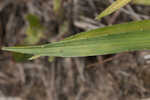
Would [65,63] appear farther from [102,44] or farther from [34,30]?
[102,44]

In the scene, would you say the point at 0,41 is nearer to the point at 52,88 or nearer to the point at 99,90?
the point at 52,88

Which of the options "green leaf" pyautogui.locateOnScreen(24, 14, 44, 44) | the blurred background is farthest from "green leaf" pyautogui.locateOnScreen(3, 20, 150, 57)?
"green leaf" pyautogui.locateOnScreen(24, 14, 44, 44)

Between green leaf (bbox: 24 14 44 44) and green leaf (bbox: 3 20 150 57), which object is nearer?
green leaf (bbox: 3 20 150 57)

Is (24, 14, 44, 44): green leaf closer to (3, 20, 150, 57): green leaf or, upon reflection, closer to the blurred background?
the blurred background

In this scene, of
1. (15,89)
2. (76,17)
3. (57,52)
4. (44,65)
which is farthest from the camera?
(15,89)

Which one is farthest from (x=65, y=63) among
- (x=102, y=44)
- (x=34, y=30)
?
(x=102, y=44)

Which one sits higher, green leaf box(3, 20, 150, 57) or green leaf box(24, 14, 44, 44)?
green leaf box(24, 14, 44, 44)

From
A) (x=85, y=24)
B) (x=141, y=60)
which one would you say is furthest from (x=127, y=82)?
(x=85, y=24)
